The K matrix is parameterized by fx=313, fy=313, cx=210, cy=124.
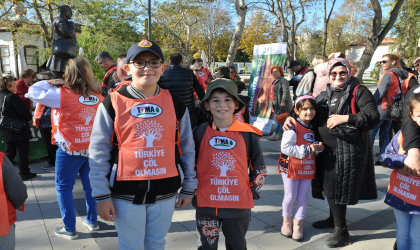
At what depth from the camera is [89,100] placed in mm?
3143

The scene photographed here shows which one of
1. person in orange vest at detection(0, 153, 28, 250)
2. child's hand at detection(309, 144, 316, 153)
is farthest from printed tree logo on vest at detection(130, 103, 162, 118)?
child's hand at detection(309, 144, 316, 153)

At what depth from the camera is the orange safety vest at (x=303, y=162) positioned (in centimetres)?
306

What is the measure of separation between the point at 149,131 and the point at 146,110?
0.13 meters

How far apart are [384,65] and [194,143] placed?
4972 mm

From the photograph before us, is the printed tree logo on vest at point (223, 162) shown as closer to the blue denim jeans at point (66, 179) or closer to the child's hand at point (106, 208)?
the child's hand at point (106, 208)

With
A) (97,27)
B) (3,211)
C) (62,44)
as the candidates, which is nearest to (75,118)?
(3,211)

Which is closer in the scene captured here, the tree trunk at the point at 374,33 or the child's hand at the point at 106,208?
the child's hand at the point at 106,208

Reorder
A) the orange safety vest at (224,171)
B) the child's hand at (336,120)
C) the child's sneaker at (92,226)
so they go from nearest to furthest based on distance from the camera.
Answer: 1. the orange safety vest at (224,171)
2. the child's hand at (336,120)
3. the child's sneaker at (92,226)

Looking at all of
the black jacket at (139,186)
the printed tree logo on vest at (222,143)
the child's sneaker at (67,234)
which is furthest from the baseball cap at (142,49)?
the child's sneaker at (67,234)

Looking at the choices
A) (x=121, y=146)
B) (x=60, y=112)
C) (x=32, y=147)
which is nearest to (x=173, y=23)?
(x=32, y=147)

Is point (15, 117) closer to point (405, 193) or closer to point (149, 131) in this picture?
point (149, 131)

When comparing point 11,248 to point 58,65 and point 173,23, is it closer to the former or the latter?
point 58,65

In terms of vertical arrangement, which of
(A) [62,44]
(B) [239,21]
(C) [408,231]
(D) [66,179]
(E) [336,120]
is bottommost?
(C) [408,231]

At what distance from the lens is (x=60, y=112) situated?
121 inches
